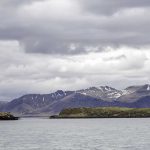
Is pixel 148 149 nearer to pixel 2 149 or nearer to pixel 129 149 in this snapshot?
pixel 129 149

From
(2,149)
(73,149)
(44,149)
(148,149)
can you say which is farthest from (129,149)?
(2,149)

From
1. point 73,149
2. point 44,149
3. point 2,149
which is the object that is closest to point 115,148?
point 73,149

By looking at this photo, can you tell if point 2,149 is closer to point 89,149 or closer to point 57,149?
point 57,149

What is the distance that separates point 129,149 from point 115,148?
500 centimetres

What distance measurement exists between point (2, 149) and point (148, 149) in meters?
34.6

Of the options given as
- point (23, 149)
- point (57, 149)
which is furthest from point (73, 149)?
point (23, 149)

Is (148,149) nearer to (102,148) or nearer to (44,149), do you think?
(102,148)

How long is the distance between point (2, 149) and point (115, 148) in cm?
2707

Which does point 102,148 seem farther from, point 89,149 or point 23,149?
point 23,149

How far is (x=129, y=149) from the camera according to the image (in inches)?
4289

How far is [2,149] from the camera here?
112875mm

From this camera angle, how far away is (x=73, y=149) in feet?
366

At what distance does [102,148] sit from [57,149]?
10.8 meters

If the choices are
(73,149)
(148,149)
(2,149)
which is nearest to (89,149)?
(73,149)
